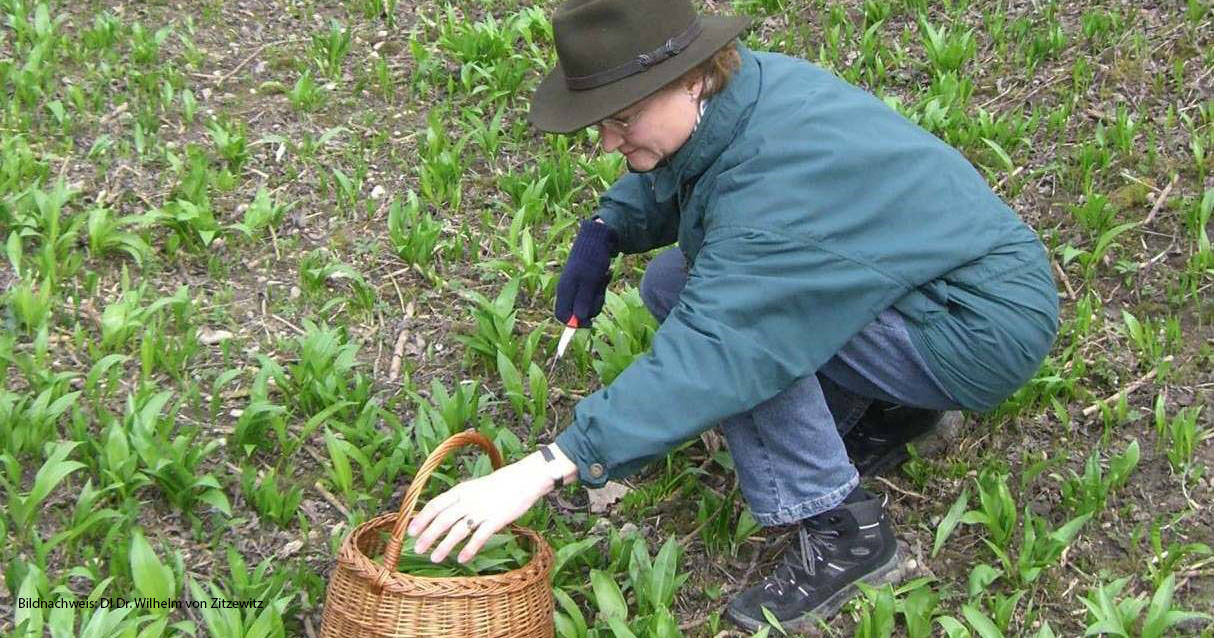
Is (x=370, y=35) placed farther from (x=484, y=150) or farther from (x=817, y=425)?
(x=817, y=425)

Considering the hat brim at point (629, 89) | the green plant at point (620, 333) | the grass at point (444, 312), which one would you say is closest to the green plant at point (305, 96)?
the grass at point (444, 312)

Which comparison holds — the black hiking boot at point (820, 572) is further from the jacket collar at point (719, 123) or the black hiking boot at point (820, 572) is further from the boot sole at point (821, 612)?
the jacket collar at point (719, 123)

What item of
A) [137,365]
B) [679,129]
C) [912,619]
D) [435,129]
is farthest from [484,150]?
A: [912,619]

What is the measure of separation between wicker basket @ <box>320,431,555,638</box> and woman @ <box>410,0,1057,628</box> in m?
0.10

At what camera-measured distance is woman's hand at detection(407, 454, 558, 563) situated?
2469 millimetres

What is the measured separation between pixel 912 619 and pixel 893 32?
344cm

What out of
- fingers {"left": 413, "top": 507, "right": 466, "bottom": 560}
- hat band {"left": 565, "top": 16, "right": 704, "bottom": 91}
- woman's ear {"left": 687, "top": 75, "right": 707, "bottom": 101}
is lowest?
fingers {"left": 413, "top": 507, "right": 466, "bottom": 560}

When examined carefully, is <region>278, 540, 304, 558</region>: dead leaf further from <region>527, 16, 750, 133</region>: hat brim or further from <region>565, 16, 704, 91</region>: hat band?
<region>565, 16, 704, 91</region>: hat band

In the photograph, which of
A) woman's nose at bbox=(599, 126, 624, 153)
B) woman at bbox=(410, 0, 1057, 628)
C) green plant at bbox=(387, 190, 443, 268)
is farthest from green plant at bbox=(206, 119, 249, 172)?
woman's nose at bbox=(599, 126, 624, 153)

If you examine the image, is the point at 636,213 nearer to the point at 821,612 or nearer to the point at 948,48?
the point at 821,612

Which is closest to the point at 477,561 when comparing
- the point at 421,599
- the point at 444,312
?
the point at 421,599

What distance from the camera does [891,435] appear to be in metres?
3.53

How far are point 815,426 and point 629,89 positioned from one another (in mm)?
869

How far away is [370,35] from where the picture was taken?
240 inches
